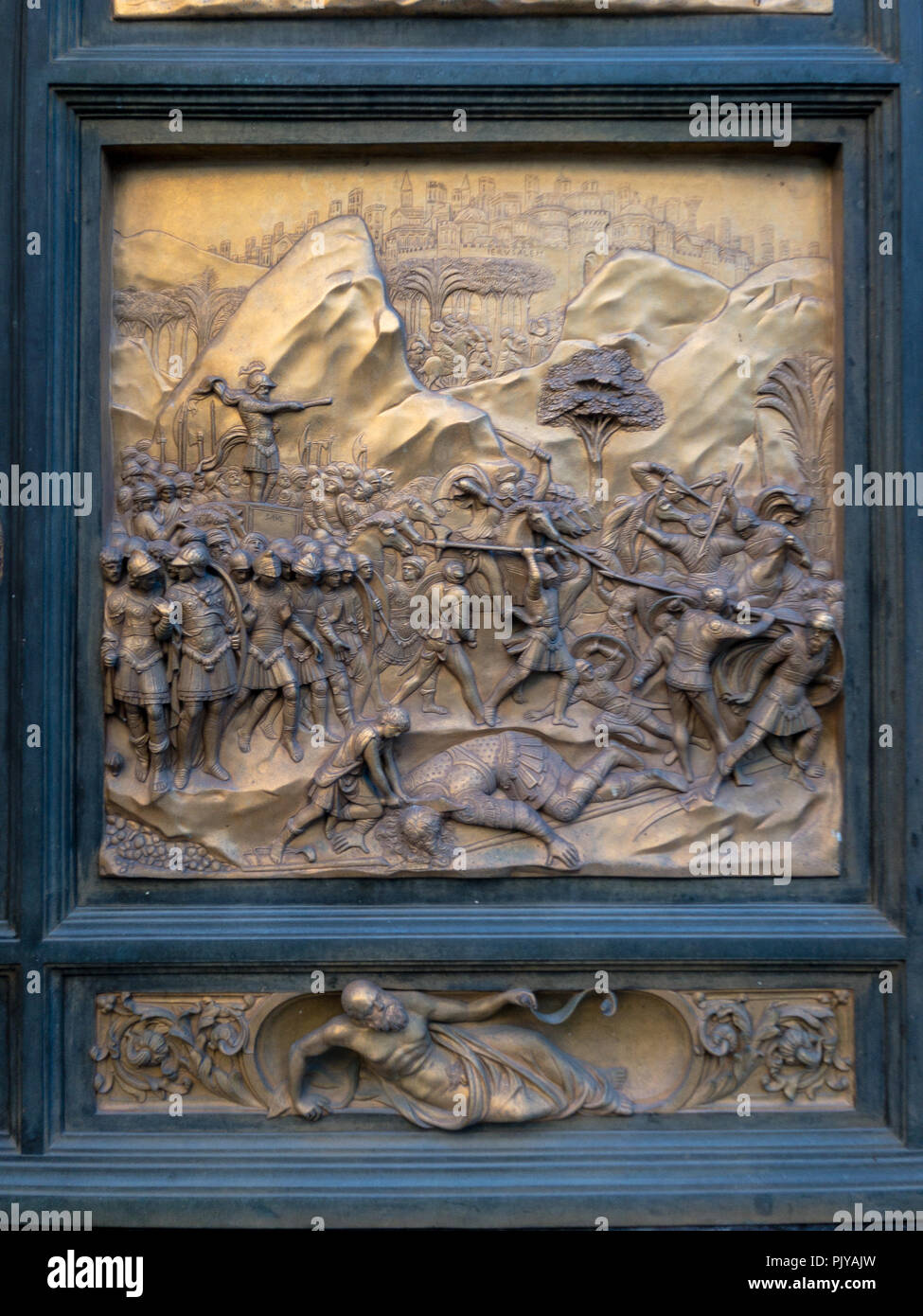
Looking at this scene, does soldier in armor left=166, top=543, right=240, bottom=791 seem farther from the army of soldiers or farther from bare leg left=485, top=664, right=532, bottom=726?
bare leg left=485, top=664, right=532, bottom=726

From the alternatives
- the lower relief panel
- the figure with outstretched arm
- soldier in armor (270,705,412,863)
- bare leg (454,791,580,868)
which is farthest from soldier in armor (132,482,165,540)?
the figure with outstretched arm

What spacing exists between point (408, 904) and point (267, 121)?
11.8ft

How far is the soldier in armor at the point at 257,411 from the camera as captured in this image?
4.76 meters

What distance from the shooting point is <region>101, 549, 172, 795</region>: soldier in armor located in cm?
465

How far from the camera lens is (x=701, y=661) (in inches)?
186

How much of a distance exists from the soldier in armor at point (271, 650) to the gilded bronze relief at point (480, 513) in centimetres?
1

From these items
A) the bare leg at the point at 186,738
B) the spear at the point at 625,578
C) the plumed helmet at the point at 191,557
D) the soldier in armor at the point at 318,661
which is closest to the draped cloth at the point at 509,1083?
the soldier in armor at the point at 318,661

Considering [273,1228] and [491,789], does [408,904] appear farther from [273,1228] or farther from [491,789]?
[273,1228]

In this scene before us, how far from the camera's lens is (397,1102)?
15.4 ft

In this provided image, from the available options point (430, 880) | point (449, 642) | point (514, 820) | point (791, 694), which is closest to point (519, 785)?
point (514, 820)

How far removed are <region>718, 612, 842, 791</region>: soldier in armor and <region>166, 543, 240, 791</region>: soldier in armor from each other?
7.46 ft

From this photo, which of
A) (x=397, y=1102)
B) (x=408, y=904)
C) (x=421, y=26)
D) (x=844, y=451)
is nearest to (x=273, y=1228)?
(x=397, y=1102)

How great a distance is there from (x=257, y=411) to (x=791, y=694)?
273cm

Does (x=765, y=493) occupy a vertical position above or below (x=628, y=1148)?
above
